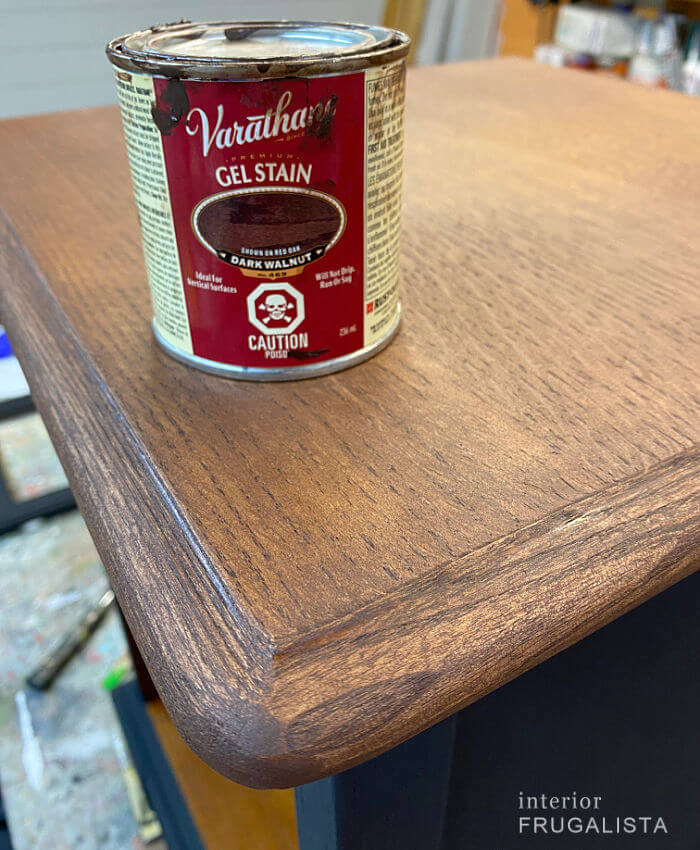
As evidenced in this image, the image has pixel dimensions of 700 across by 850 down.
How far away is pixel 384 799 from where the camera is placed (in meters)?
0.30

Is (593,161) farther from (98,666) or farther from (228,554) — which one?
(98,666)

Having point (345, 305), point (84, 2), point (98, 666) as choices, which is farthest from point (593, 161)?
point (84, 2)

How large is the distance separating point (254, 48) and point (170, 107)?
0.23ft

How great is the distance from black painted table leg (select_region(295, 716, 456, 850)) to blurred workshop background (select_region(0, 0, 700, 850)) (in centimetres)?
32

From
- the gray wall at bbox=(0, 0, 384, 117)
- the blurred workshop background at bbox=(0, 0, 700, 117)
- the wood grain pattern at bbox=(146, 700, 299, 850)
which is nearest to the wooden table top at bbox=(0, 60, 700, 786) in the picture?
the wood grain pattern at bbox=(146, 700, 299, 850)

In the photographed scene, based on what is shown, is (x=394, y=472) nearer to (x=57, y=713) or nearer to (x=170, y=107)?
(x=170, y=107)

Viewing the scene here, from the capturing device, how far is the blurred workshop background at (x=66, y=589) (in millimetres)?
845

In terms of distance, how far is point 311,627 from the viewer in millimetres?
229

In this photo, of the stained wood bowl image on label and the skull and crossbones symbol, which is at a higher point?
the stained wood bowl image on label

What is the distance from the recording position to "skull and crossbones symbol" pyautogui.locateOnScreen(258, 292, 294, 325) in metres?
0.31

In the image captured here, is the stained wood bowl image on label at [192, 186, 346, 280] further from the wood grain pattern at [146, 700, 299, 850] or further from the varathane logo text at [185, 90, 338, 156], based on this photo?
the wood grain pattern at [146, 700, 299, 850]

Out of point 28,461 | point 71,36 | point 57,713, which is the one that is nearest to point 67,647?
point 57,713

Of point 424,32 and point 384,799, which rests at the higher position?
point 384,799

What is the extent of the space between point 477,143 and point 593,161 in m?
0.12
